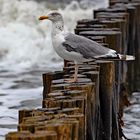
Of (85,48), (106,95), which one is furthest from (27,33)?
(85,48)

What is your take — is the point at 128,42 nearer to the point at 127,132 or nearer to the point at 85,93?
the point at 127,132

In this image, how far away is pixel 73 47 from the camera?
645 centimetres

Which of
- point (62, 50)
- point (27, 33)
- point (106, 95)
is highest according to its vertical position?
point (62, 50)

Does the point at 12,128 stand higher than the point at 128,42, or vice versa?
the point at 128,42

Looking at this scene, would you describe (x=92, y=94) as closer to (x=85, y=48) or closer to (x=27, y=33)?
(x=85, y=48)

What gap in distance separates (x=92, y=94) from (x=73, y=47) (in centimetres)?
72

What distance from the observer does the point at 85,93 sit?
5578mm

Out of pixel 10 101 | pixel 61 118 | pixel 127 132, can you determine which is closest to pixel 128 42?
pixel 10 101

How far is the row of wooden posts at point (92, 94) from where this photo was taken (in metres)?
4.48

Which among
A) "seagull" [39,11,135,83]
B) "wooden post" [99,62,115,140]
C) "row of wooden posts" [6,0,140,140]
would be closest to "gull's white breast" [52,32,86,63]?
"seagull" [39,11,135,83]

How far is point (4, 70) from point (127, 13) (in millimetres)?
3616

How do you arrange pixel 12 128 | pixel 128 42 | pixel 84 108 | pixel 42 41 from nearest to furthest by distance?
pixel 84 108 < pixel 12 128 < pixel 128 42 < pixel 42 41

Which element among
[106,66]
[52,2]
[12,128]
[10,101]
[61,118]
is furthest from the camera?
[52,2]

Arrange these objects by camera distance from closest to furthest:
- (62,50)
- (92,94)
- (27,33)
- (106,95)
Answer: (92,94) < (62,50) < (106,95) < (27,33)
